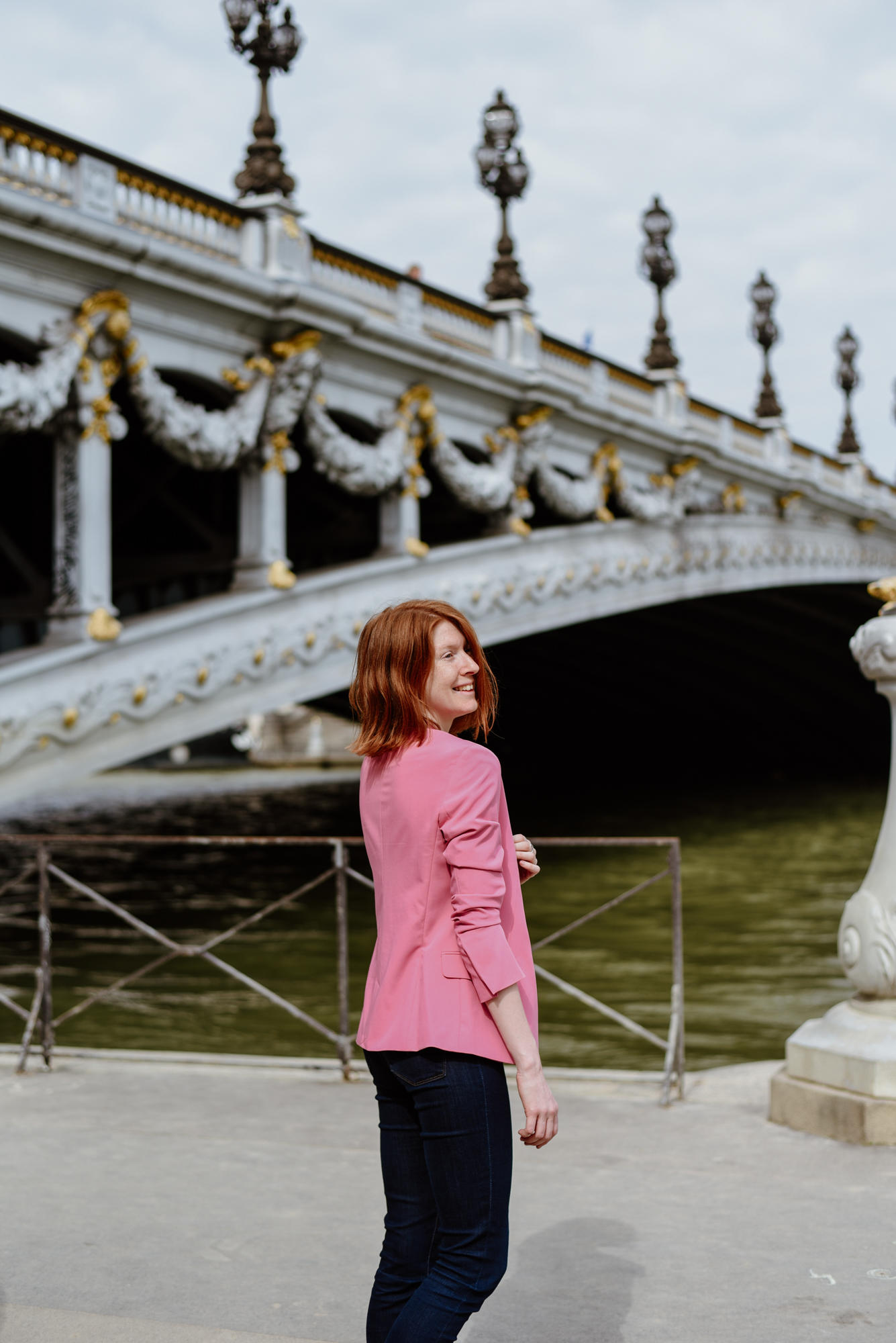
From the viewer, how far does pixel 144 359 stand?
1280 centimetres

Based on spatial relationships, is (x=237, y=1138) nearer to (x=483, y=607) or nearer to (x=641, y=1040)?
(x=641, y=1040)

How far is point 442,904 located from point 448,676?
41cm

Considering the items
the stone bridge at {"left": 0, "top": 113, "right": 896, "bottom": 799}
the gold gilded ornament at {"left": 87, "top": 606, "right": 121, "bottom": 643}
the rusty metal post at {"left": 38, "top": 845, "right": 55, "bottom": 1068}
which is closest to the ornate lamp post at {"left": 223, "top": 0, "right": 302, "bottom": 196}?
the stone bridge at {"left": 0, "top": 113, "right": 896, "bottom": 799}

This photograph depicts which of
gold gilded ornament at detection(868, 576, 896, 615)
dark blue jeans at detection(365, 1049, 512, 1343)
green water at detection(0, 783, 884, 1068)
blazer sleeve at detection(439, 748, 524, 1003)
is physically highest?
gold gilded ornament at detection(868, 576, 896, 615)

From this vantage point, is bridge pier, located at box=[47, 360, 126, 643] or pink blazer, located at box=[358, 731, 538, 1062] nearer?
pink blazer, located at box=[358, 731, 538, 1062]

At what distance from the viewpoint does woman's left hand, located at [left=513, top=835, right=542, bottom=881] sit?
3029mm

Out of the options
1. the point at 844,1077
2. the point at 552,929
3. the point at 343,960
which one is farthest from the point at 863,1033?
the point at 552,929

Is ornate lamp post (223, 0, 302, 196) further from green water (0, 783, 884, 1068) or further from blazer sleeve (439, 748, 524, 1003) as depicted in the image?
blazer sleeve (439, 748, 524, 1003)

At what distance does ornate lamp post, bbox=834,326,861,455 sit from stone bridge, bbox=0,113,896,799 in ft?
38.3

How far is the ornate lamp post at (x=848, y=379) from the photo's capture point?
1411 inches

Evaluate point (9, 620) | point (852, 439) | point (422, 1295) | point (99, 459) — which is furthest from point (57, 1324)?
point (852, 439)

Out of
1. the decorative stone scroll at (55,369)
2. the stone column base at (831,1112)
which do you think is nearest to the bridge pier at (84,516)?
the decorative stone scroll at (55,369)

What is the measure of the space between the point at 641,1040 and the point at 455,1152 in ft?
26.6

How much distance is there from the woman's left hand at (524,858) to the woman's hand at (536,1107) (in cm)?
47
